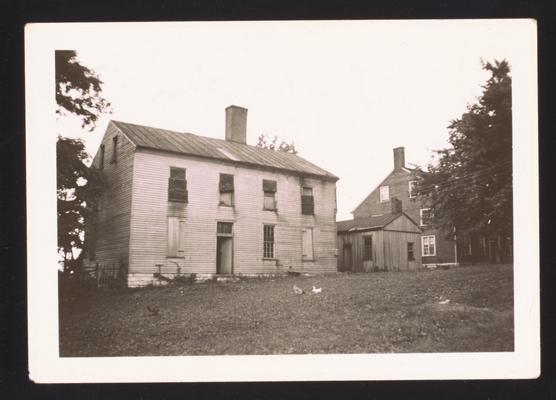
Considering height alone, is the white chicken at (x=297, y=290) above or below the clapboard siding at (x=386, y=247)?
below

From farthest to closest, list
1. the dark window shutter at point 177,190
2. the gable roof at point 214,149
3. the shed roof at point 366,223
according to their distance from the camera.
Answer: the shed roof at point 366,223 → the dark window shutter at point 177,190 → the gable roof at point 214,149

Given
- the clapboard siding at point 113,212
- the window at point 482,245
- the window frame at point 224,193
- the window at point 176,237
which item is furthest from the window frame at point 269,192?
the window at point 482,245

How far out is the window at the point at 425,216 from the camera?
888 cm

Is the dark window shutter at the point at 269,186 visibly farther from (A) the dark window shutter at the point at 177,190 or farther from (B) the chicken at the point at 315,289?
(B) the chicken at the point at 315,289

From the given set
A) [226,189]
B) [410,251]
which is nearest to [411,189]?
[410,251]

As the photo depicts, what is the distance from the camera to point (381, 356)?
20.2ft

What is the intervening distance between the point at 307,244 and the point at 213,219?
7.82 ft

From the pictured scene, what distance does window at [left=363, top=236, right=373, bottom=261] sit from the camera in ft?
35.8

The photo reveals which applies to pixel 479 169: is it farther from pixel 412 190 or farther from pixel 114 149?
pixel 114 149

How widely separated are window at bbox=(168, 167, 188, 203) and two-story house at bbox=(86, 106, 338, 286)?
23mm

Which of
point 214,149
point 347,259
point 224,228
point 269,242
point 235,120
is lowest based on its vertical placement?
point 347,259

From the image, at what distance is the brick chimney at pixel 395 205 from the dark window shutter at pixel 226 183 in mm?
4598

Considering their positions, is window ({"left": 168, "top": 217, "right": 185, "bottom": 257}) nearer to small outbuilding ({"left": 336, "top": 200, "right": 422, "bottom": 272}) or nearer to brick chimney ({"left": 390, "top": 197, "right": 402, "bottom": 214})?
small outbuilding ({"left": 336, "top": 200, "right": 422, "bottom": 272})

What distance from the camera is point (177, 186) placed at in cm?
945
